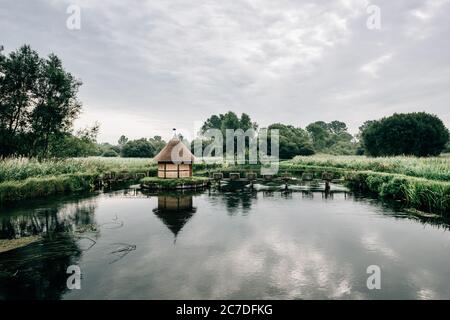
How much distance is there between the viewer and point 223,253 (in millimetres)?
8086

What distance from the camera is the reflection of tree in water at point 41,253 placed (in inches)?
233

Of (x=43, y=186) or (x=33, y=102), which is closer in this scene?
(x=43, y=186)

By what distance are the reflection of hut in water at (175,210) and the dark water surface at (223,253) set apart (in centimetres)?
9

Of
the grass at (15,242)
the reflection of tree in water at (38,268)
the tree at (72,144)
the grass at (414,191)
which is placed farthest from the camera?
the tree at (72,144)

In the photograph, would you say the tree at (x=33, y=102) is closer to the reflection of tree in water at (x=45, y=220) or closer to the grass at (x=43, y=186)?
the grass at (x=43, y=186)

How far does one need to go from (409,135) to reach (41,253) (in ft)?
178
